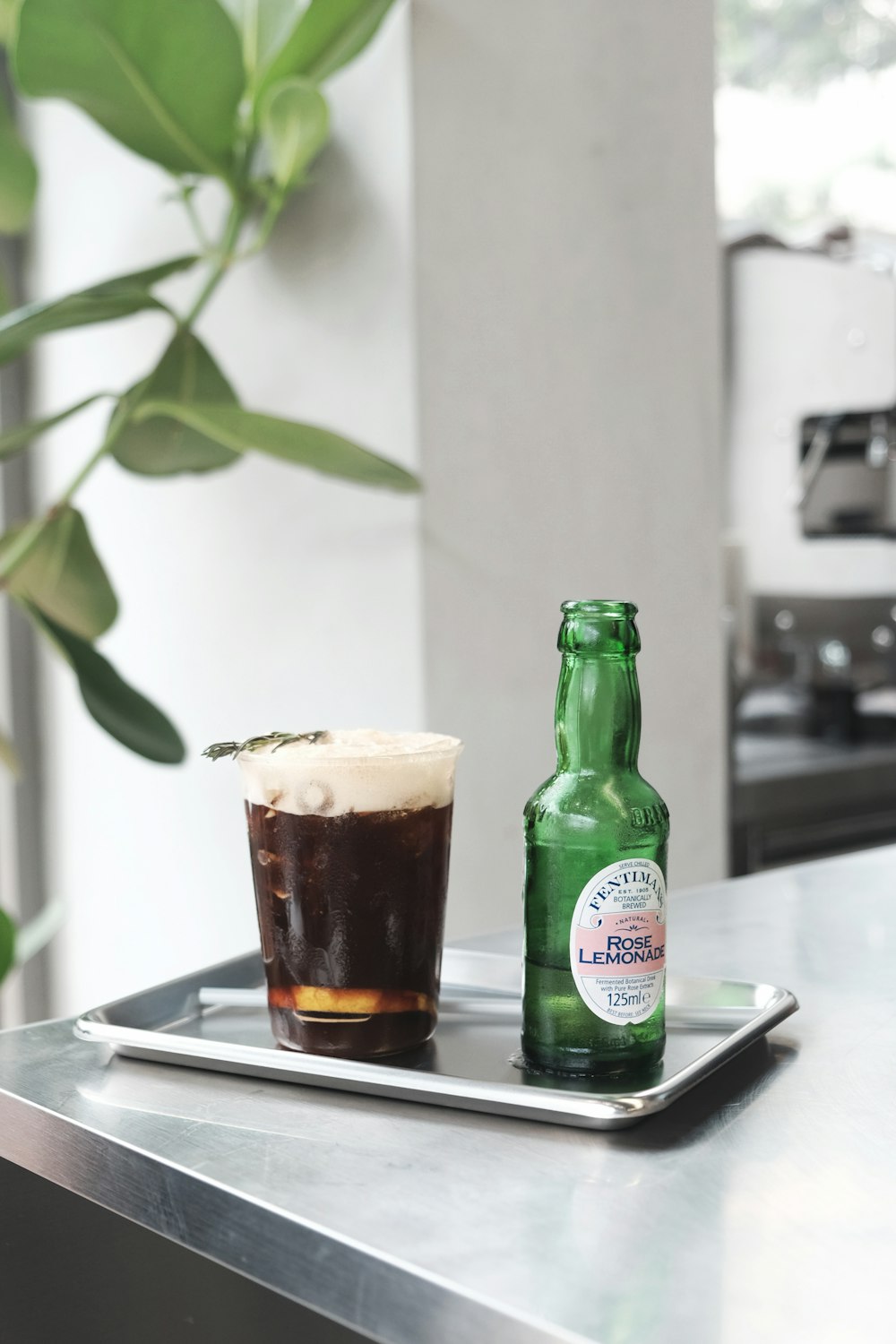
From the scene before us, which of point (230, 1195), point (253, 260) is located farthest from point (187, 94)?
point (230, 1195)

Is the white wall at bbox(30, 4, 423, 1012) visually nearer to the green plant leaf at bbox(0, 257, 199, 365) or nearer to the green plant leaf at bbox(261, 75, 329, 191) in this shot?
the green plant leaf at bbox(261, 75, 329, 191)

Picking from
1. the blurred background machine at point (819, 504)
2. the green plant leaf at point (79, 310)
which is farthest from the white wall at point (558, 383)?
the blurred background machine at point (819, 504)

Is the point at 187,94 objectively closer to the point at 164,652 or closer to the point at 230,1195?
the point at 164,652

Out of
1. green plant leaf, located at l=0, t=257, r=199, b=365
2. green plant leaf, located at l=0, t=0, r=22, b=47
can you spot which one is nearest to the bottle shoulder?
green plant leaf, located at l=0, t=257, r=199, b=365

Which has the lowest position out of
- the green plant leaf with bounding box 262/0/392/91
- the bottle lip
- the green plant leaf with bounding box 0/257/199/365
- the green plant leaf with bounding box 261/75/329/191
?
the bottle lip

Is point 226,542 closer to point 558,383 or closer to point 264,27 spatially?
point 558,383

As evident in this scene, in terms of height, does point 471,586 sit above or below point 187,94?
below
